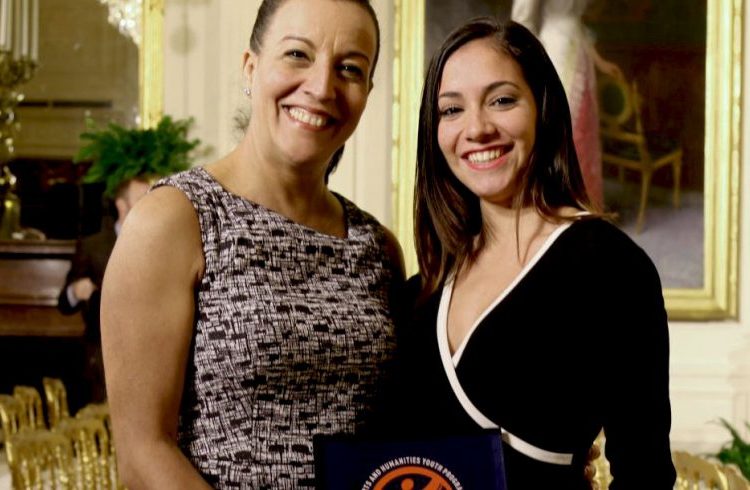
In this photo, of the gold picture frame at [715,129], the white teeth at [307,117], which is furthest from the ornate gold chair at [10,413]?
the white teeth at [307,117]

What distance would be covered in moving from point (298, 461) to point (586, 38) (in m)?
3.48

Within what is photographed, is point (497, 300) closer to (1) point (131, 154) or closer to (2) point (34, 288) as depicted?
(1) point (131, 154)

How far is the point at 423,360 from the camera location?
178 cm

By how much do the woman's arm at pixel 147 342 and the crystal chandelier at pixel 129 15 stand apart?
365 centimetres

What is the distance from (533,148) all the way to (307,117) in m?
0.41

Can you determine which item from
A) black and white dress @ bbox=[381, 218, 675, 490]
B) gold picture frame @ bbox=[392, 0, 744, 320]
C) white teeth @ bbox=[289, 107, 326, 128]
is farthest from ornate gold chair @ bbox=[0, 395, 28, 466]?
black and white dress @ bbox=[381, 218, 675, 490]

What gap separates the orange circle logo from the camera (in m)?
1.50

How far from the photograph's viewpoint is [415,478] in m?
1.50

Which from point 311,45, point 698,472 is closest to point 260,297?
point 311,45

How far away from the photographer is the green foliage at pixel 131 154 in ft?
14.1

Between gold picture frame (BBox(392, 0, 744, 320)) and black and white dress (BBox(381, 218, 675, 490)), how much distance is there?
9.85ft

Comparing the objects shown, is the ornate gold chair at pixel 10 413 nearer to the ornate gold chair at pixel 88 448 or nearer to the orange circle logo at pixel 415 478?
the ornate gold chair at pixel 88 448

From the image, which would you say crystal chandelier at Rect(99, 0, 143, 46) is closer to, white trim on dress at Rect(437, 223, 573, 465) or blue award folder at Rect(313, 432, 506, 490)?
white trim on dress at Rect(437, 223, 573, 465)

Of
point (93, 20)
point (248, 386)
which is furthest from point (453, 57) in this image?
point (93, 20)
